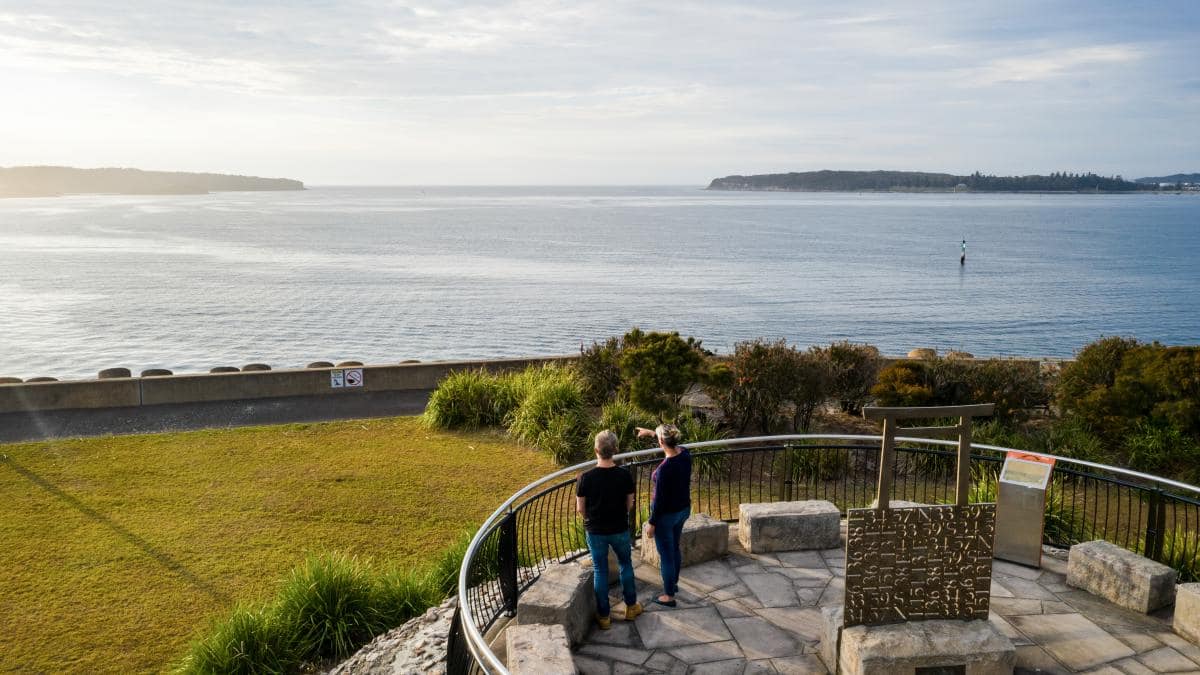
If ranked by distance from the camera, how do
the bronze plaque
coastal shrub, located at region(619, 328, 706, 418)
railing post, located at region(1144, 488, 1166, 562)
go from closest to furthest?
1. the bronze plaque
2. railing post, located at region(1144, 488, 1166, 562)
3. coastal shrub, located at region(619, 328, 706, 418)

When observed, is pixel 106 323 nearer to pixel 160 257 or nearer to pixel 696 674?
pixel 160 257

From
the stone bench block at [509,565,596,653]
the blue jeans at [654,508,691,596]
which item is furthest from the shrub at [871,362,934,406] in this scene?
the stone bench block at [509,565,596,653]

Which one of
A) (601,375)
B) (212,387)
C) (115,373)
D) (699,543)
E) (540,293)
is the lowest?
(540,293)

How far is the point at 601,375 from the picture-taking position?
18.8 meters

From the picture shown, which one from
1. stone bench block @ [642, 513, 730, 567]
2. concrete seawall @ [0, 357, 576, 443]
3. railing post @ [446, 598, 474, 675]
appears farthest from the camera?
concrete seawall @ [0, 357, 576, 443]

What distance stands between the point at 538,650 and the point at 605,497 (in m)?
1.29

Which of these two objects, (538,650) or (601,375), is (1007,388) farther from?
(538,650)

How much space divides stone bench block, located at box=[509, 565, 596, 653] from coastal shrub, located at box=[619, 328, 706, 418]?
358 inches

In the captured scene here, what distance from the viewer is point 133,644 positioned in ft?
29.2

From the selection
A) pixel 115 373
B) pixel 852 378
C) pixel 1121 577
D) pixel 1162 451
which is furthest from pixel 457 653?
pixel 115 373

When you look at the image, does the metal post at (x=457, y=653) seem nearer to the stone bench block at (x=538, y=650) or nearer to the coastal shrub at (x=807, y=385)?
the stone bench block at (x=538, y=650)

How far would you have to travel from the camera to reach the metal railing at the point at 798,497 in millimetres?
7617

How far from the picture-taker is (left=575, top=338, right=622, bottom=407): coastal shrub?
18531mm

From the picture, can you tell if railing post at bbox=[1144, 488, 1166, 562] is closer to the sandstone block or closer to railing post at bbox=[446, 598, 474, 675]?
the sandstone block
